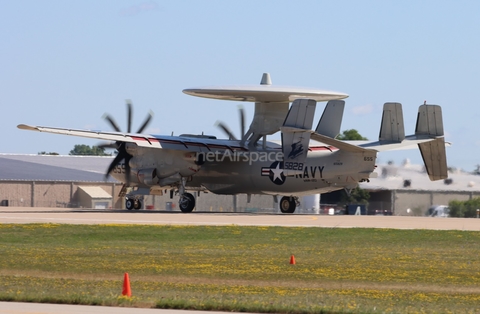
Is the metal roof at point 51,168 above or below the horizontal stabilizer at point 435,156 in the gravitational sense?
above

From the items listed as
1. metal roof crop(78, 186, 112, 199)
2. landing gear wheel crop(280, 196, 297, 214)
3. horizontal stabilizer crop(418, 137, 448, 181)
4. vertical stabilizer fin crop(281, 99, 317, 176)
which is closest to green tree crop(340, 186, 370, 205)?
landing gear wheel crop(280, 196, 297, 214)

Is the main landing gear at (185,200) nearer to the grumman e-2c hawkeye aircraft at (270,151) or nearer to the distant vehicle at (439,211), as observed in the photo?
the grumman e-2c hawkeye aircraft at (270,151)

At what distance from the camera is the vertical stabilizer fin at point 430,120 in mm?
49438

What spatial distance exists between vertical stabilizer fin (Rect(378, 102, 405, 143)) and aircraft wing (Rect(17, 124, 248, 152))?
10.1 meters

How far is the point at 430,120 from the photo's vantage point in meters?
49.5

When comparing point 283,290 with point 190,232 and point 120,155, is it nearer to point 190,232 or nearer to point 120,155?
point 190,232

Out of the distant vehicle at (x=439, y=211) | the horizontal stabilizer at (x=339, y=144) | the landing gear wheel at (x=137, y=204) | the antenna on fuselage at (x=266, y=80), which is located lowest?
the distant vehicle at (x=439, y=211)

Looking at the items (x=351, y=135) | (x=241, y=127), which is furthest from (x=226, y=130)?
(x=351, y=135)

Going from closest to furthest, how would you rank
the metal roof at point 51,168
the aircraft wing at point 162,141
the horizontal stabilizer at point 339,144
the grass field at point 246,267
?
1. the grass field at point 246,267
2. the horizontal stabilizer at point 339,144
3. the aircraft wing at point 162,141
4. the metal roof at point 51,168

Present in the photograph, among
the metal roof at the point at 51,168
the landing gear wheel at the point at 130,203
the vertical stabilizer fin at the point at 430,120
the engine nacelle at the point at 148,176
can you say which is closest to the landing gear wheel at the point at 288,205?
the engine nacelle at the point at 148,176

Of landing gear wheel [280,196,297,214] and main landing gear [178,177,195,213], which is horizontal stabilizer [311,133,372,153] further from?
main landing gear [178,177,195,213]

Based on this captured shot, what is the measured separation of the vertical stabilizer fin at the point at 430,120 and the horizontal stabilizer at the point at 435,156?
1.88 feet

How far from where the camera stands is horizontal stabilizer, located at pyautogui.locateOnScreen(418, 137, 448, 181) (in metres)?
49.8

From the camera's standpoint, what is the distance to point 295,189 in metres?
54.7
